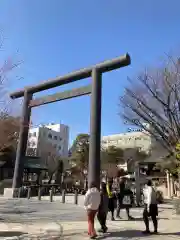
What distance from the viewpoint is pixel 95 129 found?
1603cm

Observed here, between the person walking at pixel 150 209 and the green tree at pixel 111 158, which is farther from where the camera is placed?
the green tree at pixel 111 158

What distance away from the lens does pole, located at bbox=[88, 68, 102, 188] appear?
1536cm

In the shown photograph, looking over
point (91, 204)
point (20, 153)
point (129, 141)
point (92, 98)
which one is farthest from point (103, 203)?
point (129, 141)

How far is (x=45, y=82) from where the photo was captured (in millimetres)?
20109

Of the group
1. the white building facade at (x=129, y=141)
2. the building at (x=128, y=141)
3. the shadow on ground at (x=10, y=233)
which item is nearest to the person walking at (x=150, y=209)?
the shadow on ground at (x=10, y=233)

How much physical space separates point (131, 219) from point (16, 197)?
11.4m

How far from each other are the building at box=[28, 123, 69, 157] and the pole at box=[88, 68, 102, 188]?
134 feet

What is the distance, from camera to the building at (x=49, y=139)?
6113cm

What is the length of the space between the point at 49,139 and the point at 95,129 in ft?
199

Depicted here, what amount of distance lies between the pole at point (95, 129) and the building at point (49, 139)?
4070cm

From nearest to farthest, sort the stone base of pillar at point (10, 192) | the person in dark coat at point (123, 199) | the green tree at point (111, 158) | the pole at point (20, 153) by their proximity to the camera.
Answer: the person in dark coat at point (123, 199) < the stone base of pillar at point (10, 192) < the pole at point (20, 153) < the green tree at point (111, 158)

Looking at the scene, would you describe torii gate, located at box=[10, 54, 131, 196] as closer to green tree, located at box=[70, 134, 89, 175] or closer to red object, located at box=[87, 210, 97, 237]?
red object, located at box=[87, 210, 97, 237]

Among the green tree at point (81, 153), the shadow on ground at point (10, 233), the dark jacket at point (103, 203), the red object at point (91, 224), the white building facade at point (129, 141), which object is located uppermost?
the white building facade at point (129, 141)

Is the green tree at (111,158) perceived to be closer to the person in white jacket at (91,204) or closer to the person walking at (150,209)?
the person walking at (150,209)
